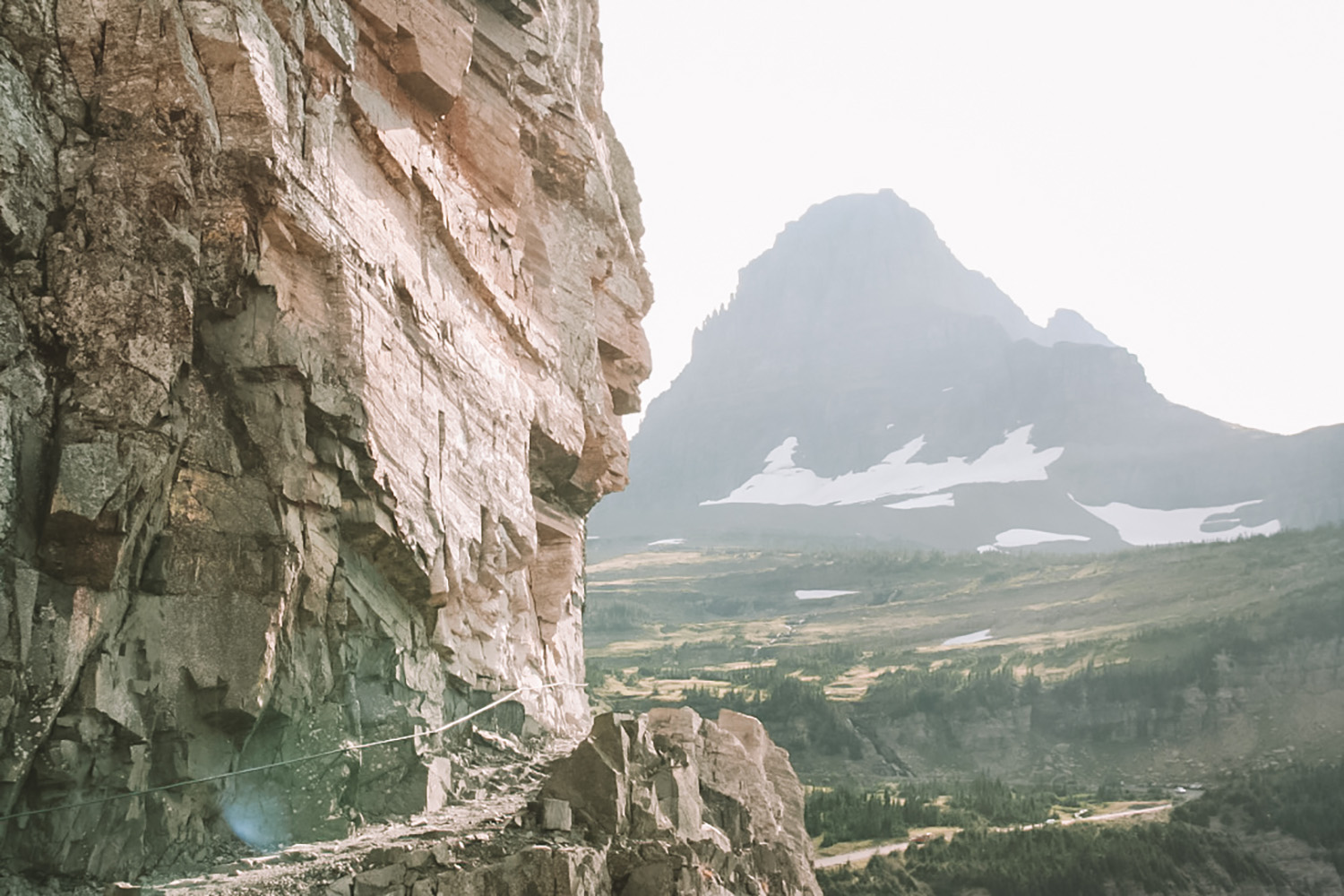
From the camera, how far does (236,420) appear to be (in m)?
→ 12.9

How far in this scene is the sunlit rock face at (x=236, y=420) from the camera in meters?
10.8

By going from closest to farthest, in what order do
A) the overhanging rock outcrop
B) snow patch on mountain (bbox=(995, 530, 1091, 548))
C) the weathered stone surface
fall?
the overhanging rock outcrop
the weathered stone surface
snow patch on mountain (bbox=(995, 530, 1091, 548))

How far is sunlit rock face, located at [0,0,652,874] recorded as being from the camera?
1078 centimetres

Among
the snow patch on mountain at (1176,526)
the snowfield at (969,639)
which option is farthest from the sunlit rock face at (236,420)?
the snow patch on mountain at (1176,526)

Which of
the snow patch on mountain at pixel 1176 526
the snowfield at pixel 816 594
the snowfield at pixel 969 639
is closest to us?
the snowfield at pixel 969 639

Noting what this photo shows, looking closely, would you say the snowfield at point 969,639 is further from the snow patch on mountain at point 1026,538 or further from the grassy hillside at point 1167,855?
the snow patch on mountain at point 1026,538

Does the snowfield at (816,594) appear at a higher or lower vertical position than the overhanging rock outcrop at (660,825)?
lower

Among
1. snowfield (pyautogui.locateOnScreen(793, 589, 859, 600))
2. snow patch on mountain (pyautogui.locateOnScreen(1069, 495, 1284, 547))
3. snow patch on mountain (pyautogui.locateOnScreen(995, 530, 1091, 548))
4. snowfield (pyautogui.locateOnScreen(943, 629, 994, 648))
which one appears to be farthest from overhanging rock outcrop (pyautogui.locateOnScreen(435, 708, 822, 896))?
snow patch on mountain (pyautogui.locateOnScreen(995, 530, 1091, 548))

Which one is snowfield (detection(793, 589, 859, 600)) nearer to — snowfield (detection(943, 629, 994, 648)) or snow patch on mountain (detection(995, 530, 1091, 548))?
snowfield (detection(943, 629, 994, 648))

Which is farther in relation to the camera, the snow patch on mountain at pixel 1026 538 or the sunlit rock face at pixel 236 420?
the snow patch on mountain at pixel 1026 538

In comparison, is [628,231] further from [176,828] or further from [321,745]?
[176,828]

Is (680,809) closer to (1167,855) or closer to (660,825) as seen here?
(660,825)

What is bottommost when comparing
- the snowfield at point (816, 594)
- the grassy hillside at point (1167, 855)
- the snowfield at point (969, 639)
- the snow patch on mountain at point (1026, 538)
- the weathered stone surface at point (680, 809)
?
the grassy hillside at point (1167, 855)

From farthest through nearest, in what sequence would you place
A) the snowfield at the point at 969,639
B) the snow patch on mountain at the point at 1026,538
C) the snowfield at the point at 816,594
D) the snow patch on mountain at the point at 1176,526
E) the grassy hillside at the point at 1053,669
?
the snow patch on mountain at the point at 1026,538, the snow patch on mountain at the point at 1176,526, the snowfield at the point at 816,594, the snowfield at the point at 969,639, the grassy hillside at the point at 1053,669
